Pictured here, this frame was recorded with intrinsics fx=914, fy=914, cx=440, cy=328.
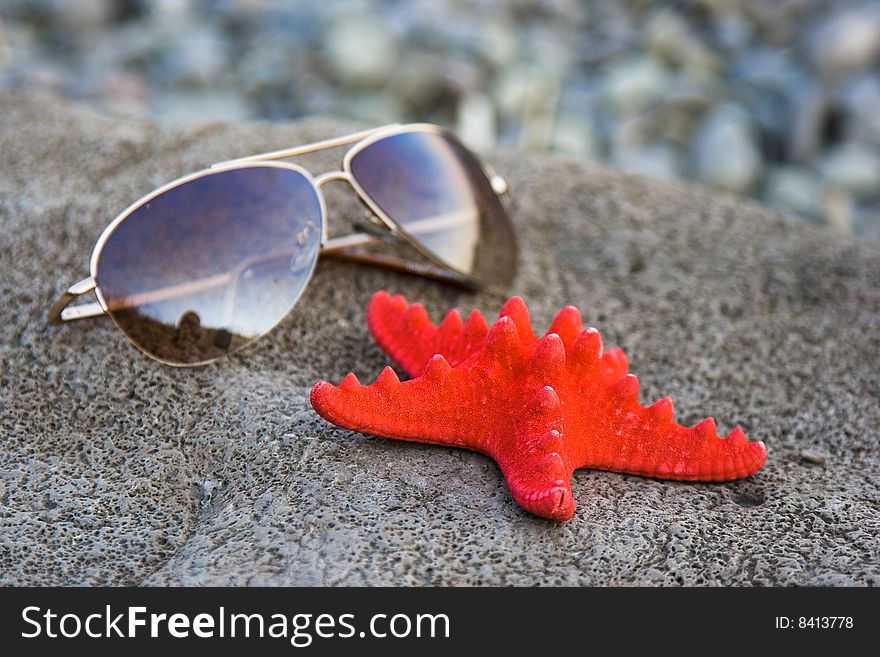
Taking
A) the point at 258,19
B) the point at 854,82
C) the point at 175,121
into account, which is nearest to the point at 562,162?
the point at 175,121

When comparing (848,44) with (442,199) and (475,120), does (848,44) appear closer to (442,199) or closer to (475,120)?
(475,120)

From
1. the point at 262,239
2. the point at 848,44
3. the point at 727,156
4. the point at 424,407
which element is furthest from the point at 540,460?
the point at 848,44

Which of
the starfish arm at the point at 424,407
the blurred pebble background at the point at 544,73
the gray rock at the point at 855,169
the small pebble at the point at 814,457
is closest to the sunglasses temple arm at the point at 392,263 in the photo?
the starfish arm at the point at 424,407

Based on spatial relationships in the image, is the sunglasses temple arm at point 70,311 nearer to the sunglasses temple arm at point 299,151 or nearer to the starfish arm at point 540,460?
the sunglasses temple arm at point 299,151

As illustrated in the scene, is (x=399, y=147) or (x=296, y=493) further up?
(x=399, y=147)

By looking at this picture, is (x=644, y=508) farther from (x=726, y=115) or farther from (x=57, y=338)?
(x=726, y=115)
